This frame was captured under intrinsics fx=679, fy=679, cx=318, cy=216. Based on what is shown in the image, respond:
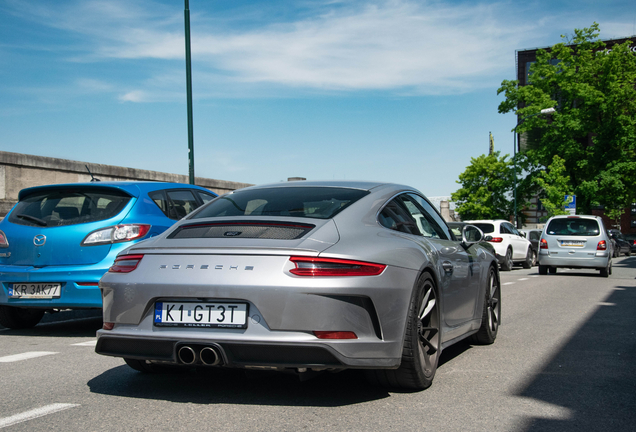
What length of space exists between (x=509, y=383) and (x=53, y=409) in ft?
9.82

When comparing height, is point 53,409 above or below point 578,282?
above

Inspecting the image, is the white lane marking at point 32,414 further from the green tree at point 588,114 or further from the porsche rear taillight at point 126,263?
the green tree at point 588,114

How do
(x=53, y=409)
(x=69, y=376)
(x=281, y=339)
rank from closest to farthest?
(x=281, y=339) → (x=53, y=409) → (x=69, y=376)

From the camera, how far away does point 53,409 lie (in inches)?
156

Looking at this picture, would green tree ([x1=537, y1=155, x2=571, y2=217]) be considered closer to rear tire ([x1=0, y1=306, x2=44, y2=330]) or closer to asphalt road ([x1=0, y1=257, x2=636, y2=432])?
asphalt road ([x1=0, y1=257, x2=636, y2=432])

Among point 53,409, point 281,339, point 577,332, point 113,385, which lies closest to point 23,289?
point 113,385

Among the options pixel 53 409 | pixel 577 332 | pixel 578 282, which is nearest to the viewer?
pixel 53 409

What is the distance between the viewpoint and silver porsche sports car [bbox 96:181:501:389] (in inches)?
146

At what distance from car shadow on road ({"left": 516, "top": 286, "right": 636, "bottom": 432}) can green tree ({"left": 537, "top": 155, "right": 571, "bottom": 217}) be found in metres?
36.4

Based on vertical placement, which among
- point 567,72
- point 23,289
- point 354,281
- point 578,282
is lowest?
point 578,282

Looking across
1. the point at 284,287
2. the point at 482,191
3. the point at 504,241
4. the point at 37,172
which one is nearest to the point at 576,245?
the point at 504,241

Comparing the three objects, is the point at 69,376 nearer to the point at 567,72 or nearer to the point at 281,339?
the point at 281,339

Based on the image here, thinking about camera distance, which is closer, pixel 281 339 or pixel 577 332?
pixel 281 339

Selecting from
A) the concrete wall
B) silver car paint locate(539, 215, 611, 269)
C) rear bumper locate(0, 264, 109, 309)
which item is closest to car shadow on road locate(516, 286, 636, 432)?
rear bumper locate(0, 264, 109, 309)
